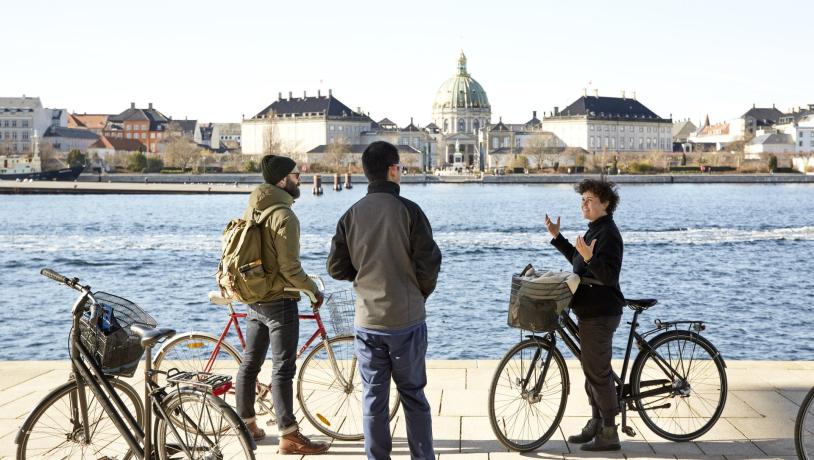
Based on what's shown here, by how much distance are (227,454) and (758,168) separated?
473 feet

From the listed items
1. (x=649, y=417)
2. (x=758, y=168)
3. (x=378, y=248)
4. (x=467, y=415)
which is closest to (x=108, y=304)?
(x=378, y=248)

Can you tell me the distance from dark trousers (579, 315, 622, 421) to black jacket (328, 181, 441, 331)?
4.81 ft

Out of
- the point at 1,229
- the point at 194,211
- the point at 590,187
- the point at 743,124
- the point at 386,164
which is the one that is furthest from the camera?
the point at 743,124

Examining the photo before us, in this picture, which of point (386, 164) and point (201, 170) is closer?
point (386, 164)

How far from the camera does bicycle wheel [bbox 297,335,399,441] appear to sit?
6.40 metres

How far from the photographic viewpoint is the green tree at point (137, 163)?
127m

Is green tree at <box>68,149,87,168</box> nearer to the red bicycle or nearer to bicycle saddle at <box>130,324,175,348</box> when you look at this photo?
the red bicycle

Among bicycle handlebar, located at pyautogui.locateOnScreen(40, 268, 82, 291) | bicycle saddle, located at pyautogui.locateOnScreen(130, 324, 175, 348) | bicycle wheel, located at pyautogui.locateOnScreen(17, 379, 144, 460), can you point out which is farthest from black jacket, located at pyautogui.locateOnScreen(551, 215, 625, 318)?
bicycle handlebar, located at pyautogui.locateOnScreen(40, 268, 82, 291)

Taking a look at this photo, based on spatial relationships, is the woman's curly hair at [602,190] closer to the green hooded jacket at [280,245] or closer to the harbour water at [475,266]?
the green hooded jacket at [280,245]

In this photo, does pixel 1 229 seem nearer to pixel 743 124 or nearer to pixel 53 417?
pixel 53 417

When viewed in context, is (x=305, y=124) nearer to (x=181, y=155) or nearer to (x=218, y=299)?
(x=181, y=155)

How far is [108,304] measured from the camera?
16.3ft

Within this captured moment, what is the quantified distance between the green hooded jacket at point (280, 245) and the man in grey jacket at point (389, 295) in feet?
2.81

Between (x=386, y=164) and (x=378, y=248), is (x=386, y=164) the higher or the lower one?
the higher one
